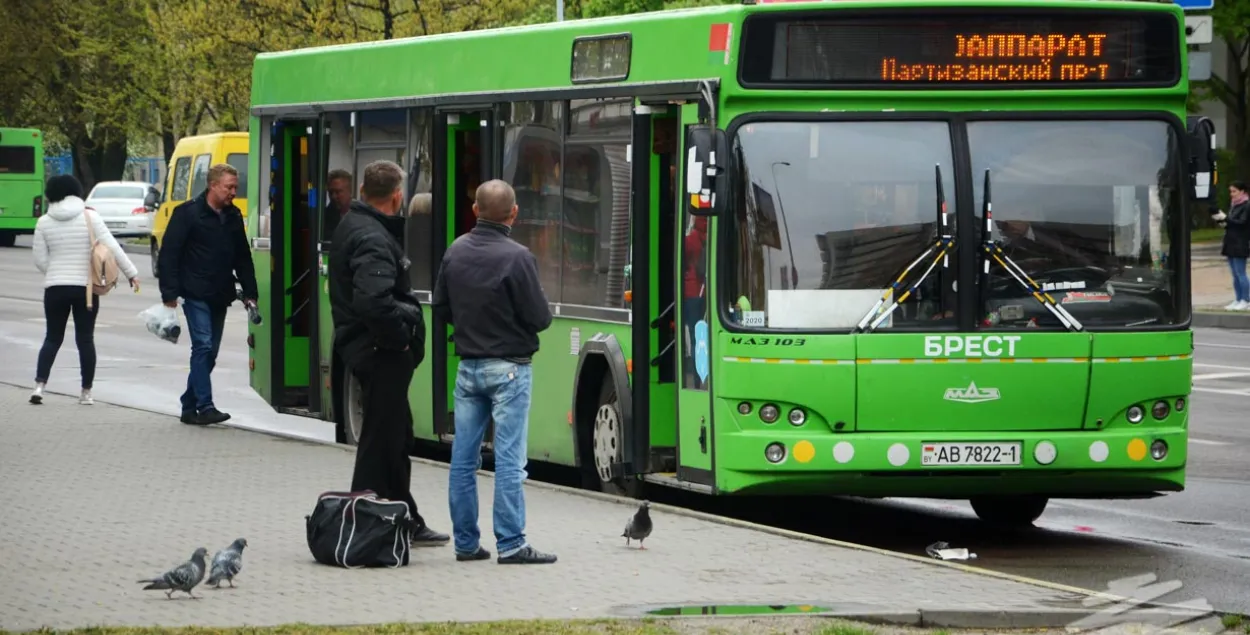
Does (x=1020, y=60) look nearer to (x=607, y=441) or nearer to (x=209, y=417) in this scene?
(x=607, y=441)

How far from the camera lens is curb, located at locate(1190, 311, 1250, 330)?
28.4 metres

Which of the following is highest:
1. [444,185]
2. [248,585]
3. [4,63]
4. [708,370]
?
[4,63]

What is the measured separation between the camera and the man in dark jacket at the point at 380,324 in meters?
9.42

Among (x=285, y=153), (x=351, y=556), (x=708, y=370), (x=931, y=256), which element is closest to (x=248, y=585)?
(x=351, y=556)

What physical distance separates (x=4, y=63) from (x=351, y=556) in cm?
6507

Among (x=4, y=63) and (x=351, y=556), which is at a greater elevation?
(x=4, y=63)

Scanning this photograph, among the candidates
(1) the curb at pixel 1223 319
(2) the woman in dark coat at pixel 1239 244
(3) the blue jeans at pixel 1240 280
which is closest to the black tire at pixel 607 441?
(1) the curb at pixel 1223 319

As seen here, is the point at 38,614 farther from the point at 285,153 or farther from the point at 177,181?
the point at 177,181

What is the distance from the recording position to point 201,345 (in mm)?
15773

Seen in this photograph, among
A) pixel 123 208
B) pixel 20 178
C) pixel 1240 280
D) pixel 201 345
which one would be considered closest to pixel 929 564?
pixel 201 345

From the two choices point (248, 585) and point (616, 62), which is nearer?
point (248, 585)

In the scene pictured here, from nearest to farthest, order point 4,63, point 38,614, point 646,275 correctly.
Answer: point 38,614
point 646,275
point 4,63

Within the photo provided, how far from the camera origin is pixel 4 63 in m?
71.1

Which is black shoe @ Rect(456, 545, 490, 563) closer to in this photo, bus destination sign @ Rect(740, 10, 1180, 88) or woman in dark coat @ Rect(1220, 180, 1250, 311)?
bus destination sign @ Rect(740, 10, 1180, 88)
